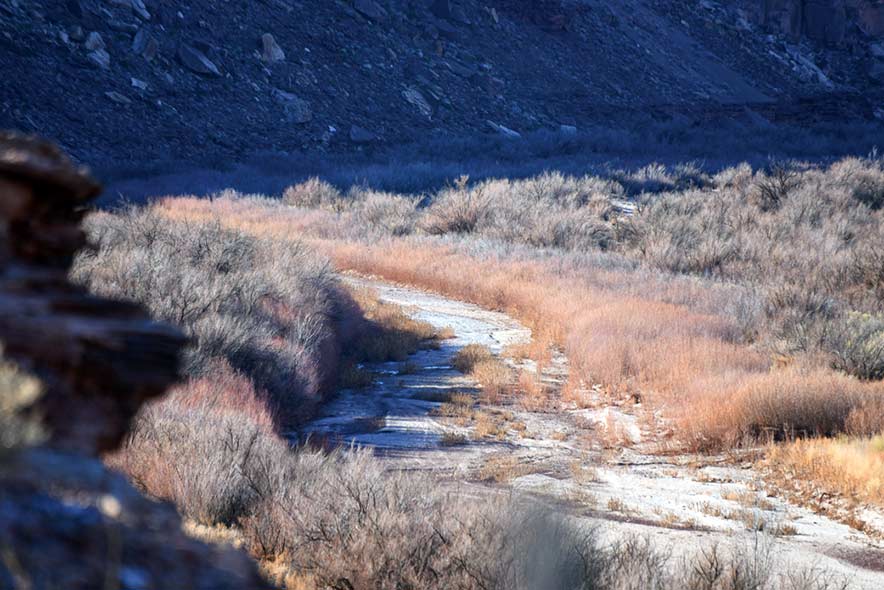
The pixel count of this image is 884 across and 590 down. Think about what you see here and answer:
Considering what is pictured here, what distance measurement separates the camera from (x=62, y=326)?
5.57 ft

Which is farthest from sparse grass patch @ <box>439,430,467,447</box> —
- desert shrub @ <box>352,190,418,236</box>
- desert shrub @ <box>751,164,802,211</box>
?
desert shrub @ <box>751,164,802,211</box>

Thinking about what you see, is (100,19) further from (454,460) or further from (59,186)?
(59,186)

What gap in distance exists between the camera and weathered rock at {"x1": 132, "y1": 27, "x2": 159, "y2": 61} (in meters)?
31.1

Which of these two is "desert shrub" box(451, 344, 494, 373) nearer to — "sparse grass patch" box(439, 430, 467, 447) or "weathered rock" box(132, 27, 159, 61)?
"sparse grass patch" box(439, 430, 467, 447)

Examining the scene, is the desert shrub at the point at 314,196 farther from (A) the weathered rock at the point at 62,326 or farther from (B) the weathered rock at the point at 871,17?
(B) the weathered rock at the point at 871,17

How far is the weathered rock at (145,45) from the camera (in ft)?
102

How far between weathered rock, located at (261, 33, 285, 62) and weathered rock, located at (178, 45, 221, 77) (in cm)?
310

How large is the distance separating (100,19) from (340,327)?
24.3 metres

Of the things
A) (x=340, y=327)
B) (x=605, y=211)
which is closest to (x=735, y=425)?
(x=340, y=327)

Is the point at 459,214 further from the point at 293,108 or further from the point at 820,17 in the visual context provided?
the point at 820,17

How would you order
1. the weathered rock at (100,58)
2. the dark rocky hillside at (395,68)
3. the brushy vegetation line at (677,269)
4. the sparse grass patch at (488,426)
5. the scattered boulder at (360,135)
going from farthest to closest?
the scattered boulder at (360,135) < the weathered rock at (100,58) < the dark rocky hillside at (395,68) < the brushy vegetation line at (677,269) < the sparse grass patch at (488,426)

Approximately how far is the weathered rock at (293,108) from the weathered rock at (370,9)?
8533 millimetres

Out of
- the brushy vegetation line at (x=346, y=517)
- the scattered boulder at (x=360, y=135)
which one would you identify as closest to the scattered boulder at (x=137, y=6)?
the scattered boulder at (x=360, y=135)

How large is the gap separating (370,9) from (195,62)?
11.5m
